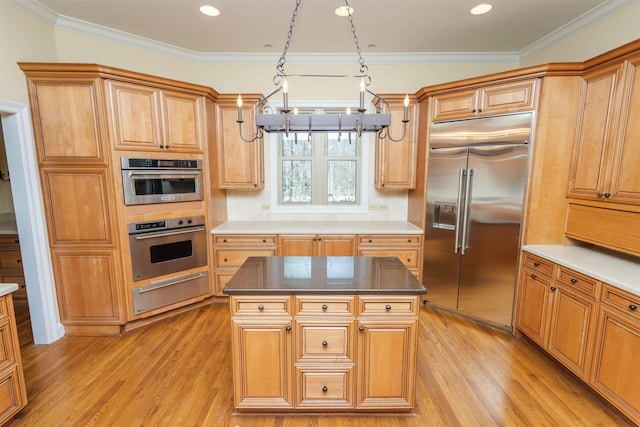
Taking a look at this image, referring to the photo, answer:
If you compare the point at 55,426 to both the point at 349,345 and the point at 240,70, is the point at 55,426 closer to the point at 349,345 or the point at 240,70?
the point at 349,345

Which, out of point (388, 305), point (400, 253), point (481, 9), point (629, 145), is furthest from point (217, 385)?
point (481, 9)

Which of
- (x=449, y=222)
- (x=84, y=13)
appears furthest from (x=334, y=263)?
(x=84, y=13)

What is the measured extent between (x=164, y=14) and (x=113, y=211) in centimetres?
189

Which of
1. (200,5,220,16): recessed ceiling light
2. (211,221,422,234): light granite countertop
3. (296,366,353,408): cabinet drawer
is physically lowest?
(296,366,353,408): cabinet drawer

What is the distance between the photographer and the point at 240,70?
3.70m

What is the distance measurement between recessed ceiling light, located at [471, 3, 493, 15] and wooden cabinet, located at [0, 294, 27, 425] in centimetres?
410

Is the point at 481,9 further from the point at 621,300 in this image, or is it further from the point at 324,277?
the point at 324,277

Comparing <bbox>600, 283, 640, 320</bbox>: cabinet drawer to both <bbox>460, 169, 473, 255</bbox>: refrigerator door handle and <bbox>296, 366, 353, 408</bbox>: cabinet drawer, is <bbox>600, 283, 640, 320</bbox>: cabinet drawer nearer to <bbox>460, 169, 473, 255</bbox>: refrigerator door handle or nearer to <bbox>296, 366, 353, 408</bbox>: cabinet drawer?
<bbox>460, 169, 473, 255</bbox>: refrigerator door handle

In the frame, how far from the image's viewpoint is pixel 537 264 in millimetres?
2541

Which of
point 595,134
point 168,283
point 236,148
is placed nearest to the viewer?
point 595,134

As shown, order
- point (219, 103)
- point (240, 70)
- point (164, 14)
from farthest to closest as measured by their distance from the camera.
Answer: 1. point (240, 70)
2. point (219, 103)
3. point (164, 14)

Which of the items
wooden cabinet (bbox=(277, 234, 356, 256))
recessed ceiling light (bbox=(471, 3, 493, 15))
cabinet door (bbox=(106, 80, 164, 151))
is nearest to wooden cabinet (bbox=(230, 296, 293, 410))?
wooden cabinet (bbox=(277, 234, 356, 256))

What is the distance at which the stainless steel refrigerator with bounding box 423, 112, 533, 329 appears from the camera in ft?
8.92

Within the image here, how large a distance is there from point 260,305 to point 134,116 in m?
2.23
